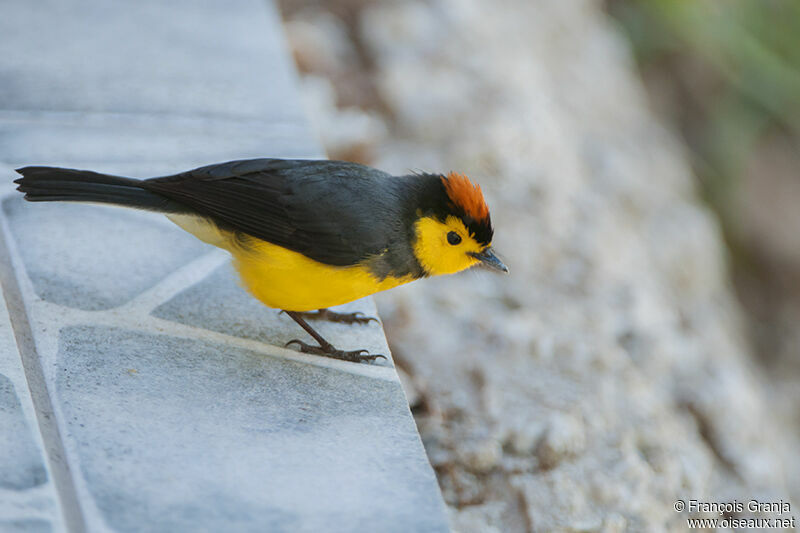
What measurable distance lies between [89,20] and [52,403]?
244 cm

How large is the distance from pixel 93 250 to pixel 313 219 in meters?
0.77

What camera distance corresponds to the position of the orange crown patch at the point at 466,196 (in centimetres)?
260

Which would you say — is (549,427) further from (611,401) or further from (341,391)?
(341,391)

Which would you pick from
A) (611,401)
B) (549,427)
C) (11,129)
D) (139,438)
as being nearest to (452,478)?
(549,427)

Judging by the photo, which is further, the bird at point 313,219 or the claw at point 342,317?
the claw at point 342,317

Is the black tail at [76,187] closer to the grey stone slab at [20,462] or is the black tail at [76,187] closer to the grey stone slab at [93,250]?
the grey stone slab at [93,250]

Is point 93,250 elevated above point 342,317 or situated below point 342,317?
above

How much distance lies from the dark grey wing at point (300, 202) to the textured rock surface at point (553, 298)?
762 mm

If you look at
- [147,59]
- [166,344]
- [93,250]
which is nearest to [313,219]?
[166,344]

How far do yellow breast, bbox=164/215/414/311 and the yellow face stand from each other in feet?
0.34

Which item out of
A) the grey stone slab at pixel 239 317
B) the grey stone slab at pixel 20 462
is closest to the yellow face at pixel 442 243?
the grey stone slab at pixel 239 317

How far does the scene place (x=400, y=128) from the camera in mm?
4430

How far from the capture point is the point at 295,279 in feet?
8.36

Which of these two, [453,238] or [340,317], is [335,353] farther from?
[453,238]
